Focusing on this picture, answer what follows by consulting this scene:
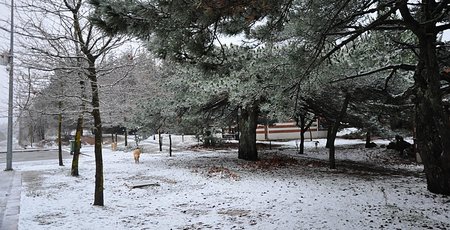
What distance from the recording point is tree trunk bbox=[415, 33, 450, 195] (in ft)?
24.6

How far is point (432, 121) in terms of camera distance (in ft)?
26.4

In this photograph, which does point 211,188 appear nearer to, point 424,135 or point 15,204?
point 15,204

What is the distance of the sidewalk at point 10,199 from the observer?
6.51 meters

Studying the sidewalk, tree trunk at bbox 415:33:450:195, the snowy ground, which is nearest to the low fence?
the snowy ground

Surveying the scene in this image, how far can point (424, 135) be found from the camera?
823cm

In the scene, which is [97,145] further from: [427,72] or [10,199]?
[427,72]

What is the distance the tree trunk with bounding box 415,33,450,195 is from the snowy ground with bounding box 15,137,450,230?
0.55 meters

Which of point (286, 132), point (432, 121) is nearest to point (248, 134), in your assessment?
point (432, 121)

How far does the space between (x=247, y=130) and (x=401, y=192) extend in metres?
8.69

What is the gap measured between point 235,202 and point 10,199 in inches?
233

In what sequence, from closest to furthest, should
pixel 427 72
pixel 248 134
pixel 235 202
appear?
pixel 427 72 < pixel 235 202 < pixel 248 134

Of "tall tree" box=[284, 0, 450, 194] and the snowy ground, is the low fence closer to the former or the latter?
the snowy ground

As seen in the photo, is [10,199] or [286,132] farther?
[286,132]

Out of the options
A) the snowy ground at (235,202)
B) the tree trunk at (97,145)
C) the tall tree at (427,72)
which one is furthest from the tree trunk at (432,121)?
the tree trunk at (97,145)
